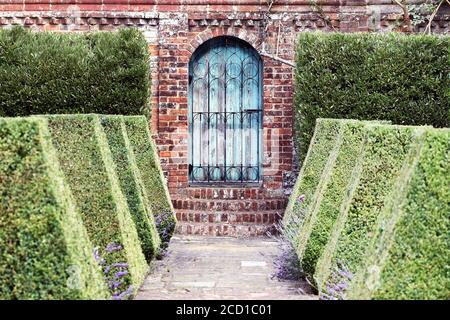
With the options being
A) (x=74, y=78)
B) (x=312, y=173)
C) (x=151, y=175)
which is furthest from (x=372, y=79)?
(x=74, y=78)

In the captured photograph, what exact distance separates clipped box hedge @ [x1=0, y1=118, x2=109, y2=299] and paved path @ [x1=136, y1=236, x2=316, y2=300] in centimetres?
317

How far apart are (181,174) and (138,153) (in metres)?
3.70

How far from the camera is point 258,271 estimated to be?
30.5ft

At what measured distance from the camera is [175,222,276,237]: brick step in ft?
41.2

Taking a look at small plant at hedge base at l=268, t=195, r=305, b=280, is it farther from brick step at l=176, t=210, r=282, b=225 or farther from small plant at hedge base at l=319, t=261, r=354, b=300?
small plant at hedge base at l=319, t=261, r=354, b=300

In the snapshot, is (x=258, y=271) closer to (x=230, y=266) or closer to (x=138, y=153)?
(x=230, y=266)

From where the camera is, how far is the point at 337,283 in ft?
20.2

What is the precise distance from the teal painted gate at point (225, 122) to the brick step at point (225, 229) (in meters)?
1.84

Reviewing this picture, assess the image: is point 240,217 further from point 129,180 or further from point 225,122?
point 129,180

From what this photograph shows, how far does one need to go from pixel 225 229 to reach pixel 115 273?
6164 mm

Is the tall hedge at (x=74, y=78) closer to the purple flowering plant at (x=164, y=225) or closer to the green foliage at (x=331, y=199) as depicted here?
the purple flowering plant at (x=164, y=225)

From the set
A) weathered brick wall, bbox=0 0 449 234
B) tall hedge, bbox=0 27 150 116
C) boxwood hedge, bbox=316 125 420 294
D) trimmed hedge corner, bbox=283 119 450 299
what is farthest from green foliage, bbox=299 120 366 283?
weathered brick wall, bbox=0 0 449 234
